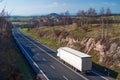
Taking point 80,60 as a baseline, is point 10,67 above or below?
above

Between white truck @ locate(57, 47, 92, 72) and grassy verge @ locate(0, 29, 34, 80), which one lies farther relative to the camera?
white truck @ locate(57, 47, 92, 72)

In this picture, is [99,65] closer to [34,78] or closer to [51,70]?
[51,70]

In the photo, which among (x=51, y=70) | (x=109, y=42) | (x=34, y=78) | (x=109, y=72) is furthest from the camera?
(x=109, y=42)

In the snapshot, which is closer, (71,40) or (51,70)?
(51,70)

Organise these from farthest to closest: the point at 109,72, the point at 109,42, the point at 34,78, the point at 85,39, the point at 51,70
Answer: the point at 85,39
the point at 109,42
the point at 51,70
the point at 109,72
the point at 34,78

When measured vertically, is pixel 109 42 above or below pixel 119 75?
above

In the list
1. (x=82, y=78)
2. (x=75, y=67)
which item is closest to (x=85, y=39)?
(x=75, y=67)

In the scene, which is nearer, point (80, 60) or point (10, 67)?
point (10, 67)

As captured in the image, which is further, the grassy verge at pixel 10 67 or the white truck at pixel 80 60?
the white truck at pixel 80 60

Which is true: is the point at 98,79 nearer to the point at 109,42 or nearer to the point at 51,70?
the point at 51,70
